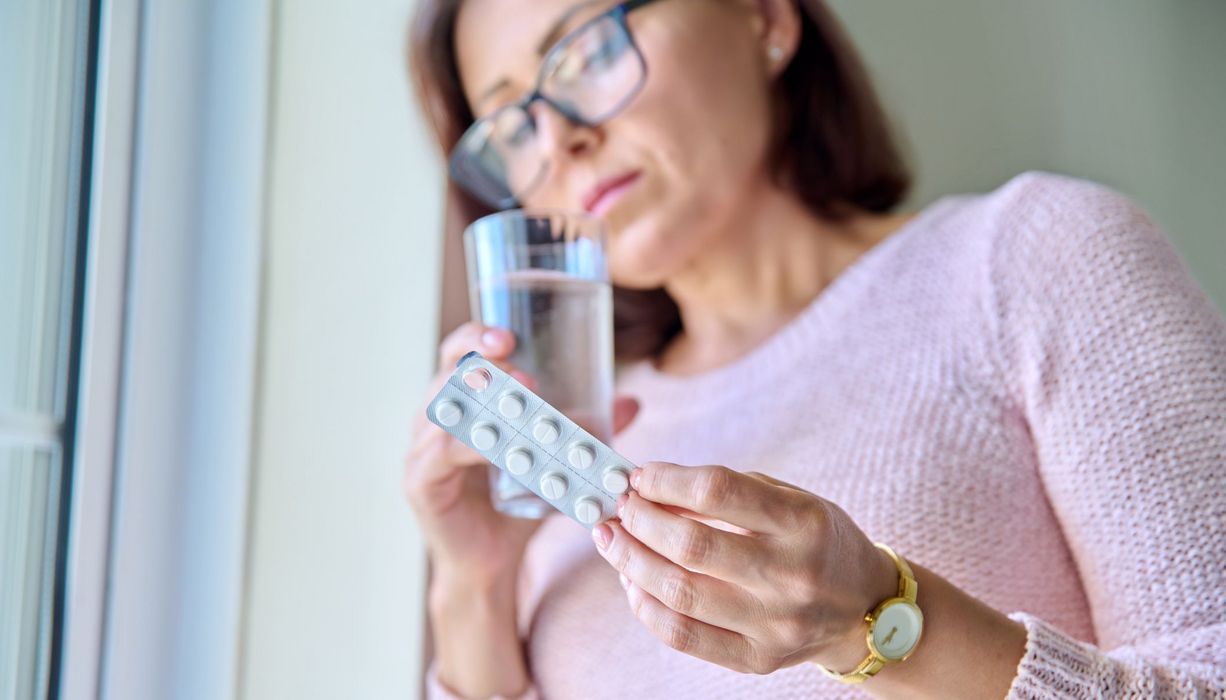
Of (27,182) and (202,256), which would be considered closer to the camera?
(27,182)

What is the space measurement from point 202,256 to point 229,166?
3.9 inches

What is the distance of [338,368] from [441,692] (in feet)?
1.21

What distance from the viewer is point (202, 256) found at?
3.66ft

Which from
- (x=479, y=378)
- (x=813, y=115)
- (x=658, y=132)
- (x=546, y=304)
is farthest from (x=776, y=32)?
(x=479, y=378)

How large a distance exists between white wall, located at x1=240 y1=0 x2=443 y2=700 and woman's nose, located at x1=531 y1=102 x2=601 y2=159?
0.22m

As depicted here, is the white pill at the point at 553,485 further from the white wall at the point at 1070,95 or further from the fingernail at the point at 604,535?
the white wall at the point at 1070,95

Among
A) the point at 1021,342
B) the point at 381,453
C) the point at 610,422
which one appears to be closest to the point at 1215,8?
the point at 1021,342

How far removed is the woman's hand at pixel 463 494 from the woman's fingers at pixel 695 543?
30 centimetres

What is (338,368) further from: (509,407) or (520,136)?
(509,407)

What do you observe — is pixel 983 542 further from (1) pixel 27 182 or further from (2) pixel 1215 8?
(2) pixel 1215 8

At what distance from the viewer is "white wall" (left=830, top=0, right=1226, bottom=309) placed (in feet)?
4.52

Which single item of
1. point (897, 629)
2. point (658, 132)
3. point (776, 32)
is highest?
point (776, 32)

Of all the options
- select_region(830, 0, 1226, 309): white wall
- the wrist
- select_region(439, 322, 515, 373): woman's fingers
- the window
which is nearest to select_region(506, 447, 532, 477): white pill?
the wrist

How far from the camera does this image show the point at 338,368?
1.18m
